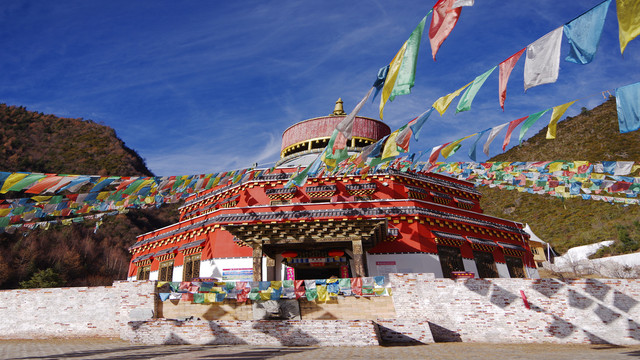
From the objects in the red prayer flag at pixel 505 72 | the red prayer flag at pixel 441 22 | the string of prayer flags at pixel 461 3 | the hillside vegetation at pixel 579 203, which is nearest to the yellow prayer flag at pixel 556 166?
the red prayer flag at pixel 505 72

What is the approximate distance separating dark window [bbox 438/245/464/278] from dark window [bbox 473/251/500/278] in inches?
62.2

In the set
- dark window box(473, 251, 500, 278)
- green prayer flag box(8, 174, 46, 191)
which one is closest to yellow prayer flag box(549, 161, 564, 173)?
dark window box(473, 251, 500, 278)

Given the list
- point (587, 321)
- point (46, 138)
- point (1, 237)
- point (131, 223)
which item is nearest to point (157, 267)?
point (587, 321)

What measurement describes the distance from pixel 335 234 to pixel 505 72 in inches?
397

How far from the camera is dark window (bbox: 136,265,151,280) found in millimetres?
23781

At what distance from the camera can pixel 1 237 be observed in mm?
43969

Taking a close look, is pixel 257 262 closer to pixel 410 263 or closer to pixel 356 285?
pixel 356 285

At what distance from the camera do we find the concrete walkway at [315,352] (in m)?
8.19

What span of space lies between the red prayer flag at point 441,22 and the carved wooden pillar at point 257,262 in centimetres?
1152

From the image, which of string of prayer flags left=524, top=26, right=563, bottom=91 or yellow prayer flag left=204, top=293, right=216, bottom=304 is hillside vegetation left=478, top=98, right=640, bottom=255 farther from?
yellow prayer flag left=204, top=293, right=216, bottom=304

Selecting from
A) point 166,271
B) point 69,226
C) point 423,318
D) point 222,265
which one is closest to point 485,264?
point 423,318

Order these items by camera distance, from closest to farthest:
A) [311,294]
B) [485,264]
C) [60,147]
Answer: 1. [311,294]
2. [485,264]
3. [60,147]

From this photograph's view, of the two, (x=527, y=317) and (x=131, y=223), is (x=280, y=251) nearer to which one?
(x=527, y=317)

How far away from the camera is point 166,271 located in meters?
21.9
